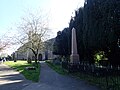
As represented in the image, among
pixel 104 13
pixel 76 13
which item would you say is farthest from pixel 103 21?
pixel 76 13

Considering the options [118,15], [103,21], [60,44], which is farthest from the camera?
[60,44]

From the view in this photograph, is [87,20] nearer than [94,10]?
No

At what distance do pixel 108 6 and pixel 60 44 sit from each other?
31.5m

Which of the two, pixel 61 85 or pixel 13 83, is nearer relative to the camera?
pixel 61 85

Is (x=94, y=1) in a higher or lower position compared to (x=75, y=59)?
higher

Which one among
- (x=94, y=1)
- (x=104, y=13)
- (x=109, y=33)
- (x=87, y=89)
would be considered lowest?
(x=87, y=89)

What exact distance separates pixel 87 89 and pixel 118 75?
6.22 ft

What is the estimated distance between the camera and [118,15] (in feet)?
58.8

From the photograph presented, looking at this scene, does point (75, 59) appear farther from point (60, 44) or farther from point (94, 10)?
point (60, 44)

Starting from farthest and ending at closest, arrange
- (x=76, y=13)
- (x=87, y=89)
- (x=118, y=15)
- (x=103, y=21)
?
(x=76, y=13) < (x=103, y=21) < (x=118, y=15) < (x=87, y=89)

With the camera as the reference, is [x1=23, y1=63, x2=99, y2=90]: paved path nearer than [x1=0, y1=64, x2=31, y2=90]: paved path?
Yes

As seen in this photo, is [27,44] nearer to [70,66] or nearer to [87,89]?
[70,66]

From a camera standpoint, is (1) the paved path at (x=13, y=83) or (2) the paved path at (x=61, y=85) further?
(1) the paved path at (x=13, y=83)

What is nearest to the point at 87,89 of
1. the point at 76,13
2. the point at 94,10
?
the point at 94,10
